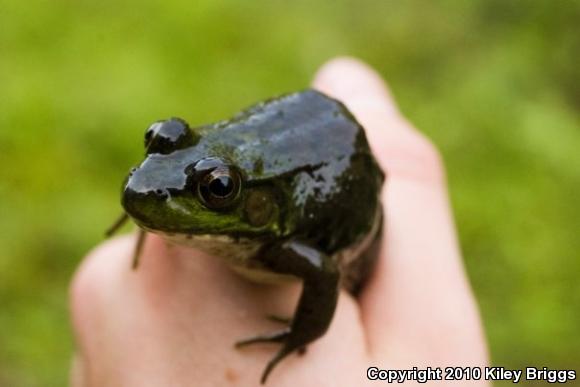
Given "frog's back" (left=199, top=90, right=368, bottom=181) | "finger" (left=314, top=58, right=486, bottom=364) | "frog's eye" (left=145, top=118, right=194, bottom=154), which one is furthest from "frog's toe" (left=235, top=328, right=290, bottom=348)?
"frog's eye" (left=145, top=118, right=194, bottom=154)

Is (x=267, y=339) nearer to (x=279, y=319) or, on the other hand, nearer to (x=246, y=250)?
(x=279, y=319)

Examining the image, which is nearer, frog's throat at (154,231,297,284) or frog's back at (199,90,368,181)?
frog's throat at (154,231,297,284)

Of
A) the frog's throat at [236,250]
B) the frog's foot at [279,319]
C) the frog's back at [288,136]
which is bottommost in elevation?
the frog's foot at [279,319]

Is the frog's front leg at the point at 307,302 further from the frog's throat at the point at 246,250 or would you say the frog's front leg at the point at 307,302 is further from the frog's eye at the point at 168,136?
the frog's eye at the point at 168,136

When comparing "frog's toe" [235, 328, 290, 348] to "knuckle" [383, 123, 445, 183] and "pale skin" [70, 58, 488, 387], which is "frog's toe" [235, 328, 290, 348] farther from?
"knuckle" [383, 123, 445, 183]

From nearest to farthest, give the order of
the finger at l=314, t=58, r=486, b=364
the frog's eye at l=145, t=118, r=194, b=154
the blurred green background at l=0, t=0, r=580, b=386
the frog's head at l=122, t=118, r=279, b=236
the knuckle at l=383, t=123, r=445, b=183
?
the frog's head at l=122, t=118, r=279, b=236 → the frog's eye at l=145, t=118, r=194, b=154 → the finger at l=314, t=58, r=486, b=364 → the knuckle at l=383, t=123, r=445, b=183 → the blurred green background at l=0, t=0, r=580, b=386

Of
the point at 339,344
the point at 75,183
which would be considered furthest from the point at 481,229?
the point at 339,344

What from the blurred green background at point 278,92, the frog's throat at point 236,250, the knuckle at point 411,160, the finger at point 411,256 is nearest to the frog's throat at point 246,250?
the frog's throat at point 236,250
